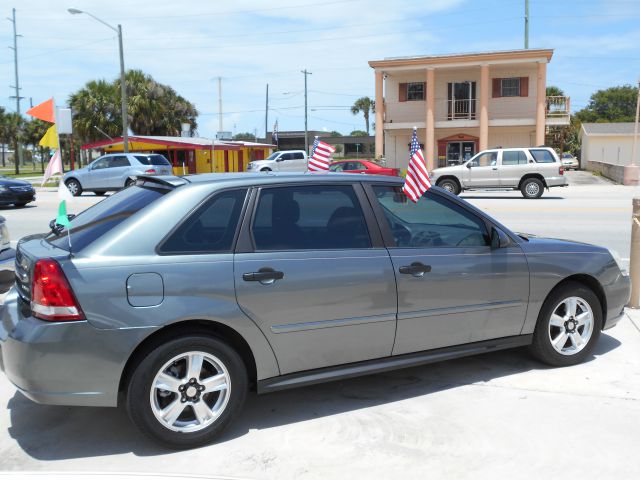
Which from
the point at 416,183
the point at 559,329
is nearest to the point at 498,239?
the point at 416,183

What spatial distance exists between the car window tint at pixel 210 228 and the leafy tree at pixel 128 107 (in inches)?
1663

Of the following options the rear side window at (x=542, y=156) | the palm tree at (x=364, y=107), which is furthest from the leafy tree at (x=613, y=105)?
the rear side window at (x=542, y=156)

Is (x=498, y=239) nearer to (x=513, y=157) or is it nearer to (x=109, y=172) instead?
(x=513, y=157)

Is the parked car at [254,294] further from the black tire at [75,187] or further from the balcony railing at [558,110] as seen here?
the balcony railing at [558,110]

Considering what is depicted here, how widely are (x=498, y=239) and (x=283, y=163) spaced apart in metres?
33.1

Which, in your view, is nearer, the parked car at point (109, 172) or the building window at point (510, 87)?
the parked car at point (109, 172)

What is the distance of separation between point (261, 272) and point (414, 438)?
54.1 inches

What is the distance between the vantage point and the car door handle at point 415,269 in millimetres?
4176

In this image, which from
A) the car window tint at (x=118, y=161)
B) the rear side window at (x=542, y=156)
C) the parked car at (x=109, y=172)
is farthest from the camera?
the car window tint at (x=118, y=161)

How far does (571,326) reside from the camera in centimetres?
492

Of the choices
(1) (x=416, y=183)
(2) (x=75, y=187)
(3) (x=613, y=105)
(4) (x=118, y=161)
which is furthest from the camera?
(3) (x=613, y=105)

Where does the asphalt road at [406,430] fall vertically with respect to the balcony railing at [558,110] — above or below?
below

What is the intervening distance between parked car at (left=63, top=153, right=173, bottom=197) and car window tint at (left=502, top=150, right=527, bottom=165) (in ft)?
43.9

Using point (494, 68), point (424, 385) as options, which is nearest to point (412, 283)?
point (424, 385)
